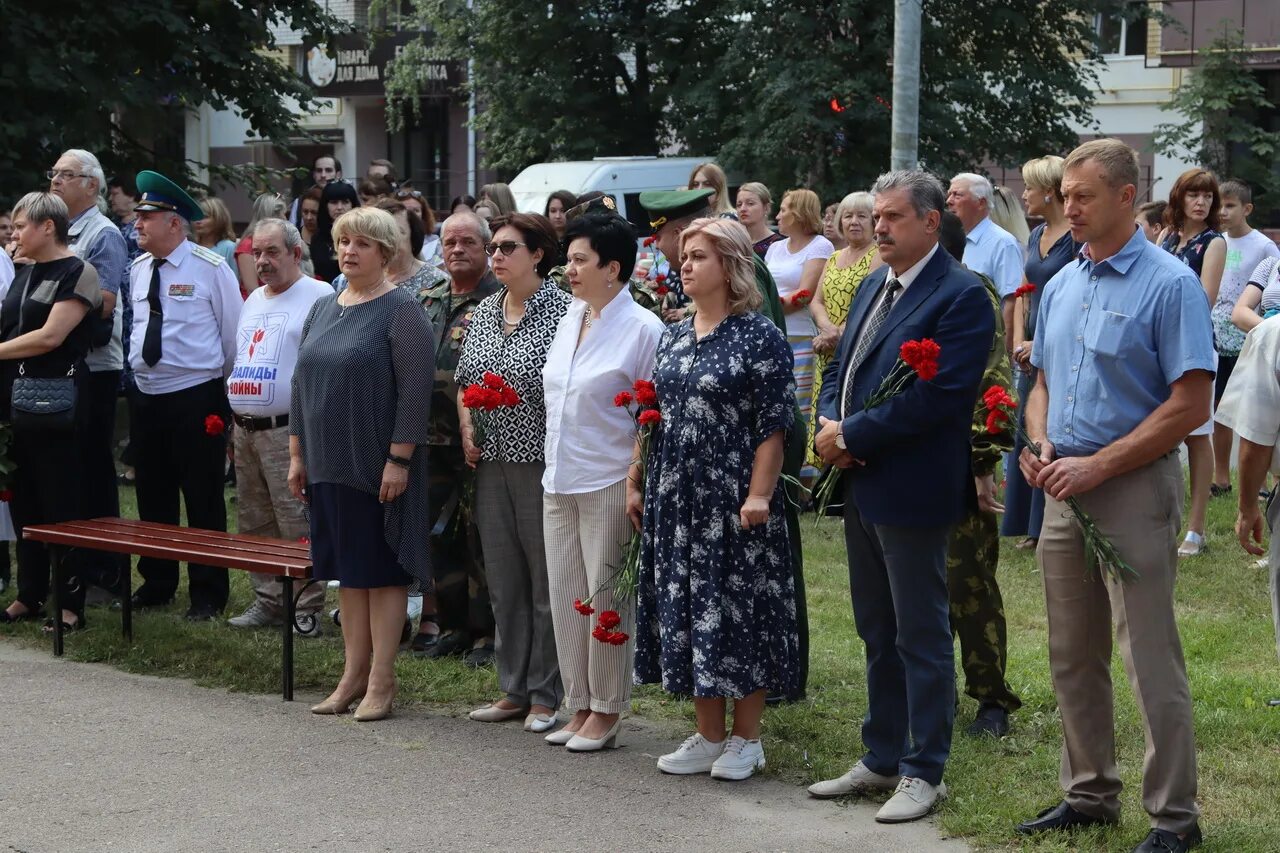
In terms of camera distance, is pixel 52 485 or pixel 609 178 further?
pixel 609 178

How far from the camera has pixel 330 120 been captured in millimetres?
38344

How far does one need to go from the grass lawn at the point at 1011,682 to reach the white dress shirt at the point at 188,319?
49.3 inches

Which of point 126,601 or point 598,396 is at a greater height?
point 598,396

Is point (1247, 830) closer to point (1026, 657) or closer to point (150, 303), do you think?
point (1026, 657)

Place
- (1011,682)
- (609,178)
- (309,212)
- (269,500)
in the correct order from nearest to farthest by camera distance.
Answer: (1011,682)
(269,500)
(309,212)
(609,178)

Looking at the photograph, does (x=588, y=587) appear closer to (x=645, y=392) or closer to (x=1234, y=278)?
(x=645, y=392)

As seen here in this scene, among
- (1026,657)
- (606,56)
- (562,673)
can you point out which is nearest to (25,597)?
(562,673)

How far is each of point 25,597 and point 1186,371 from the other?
20.7ft

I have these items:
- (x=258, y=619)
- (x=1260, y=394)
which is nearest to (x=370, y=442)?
(x=258, y=619)

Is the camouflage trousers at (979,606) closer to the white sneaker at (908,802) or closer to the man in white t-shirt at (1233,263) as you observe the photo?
the white sneaker at (908,802)

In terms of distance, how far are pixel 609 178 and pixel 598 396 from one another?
14.7 metres

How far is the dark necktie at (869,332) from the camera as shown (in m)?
5.49

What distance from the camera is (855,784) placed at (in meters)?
5.66

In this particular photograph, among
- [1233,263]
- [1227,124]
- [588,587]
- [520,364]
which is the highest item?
[1227,124]
